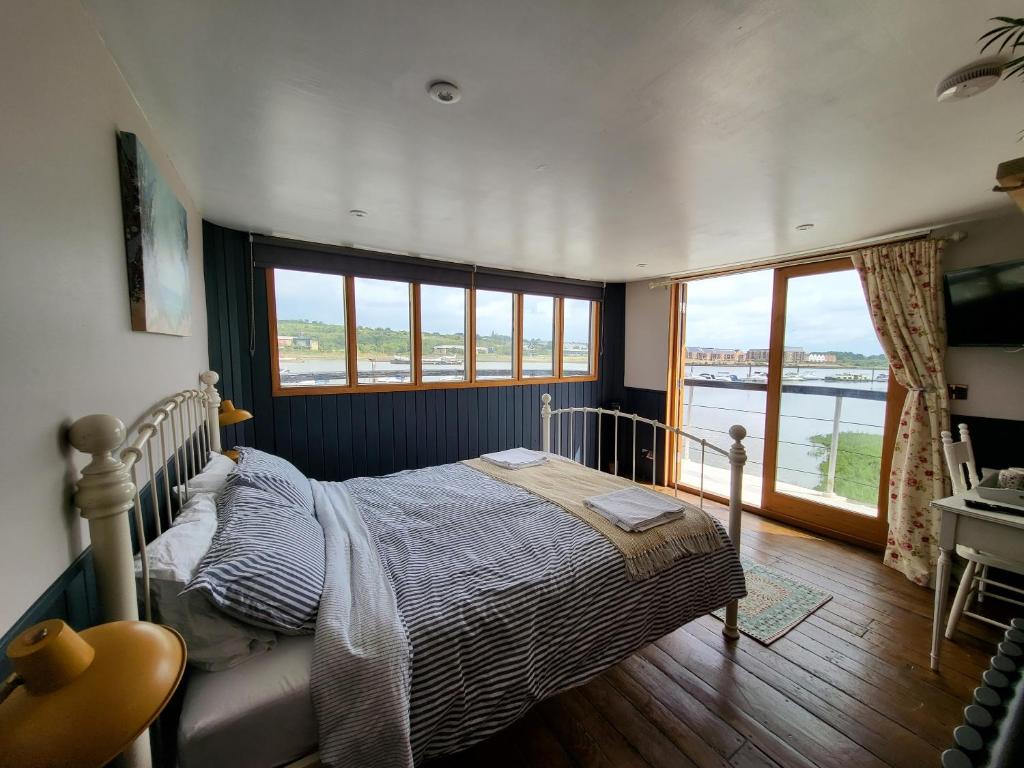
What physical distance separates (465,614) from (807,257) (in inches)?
147

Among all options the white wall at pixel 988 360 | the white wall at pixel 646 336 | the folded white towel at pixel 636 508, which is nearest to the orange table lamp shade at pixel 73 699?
the folded white towel at pixel 636 508

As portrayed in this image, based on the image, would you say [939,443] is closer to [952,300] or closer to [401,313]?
[952,300]

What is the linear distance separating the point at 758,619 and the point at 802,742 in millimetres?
771

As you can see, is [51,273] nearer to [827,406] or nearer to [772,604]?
[772,604]

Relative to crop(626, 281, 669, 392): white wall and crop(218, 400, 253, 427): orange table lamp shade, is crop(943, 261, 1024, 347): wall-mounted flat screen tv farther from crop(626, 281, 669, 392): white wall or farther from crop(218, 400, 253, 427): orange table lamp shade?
crop(218, 400, 253, 427): orange table lamp shade

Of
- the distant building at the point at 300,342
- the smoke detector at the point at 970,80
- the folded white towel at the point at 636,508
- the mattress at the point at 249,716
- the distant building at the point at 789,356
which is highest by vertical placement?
the smoke detector at the point at 970,80

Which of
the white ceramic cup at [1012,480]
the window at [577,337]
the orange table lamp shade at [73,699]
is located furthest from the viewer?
the window at [577,337]

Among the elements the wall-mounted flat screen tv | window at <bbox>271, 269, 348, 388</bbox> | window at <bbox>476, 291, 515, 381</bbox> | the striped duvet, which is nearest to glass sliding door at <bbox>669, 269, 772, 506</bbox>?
the wall-mounted flat screen tv

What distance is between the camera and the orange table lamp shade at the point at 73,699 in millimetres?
427

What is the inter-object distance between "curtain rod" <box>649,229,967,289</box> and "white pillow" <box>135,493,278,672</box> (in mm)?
4136

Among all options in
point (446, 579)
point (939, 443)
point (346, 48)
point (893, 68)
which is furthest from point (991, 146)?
point (446, 579)

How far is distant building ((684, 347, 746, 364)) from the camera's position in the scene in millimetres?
3967

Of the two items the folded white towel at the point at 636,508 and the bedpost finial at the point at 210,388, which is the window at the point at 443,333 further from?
the folded white towel at the point at 636,508

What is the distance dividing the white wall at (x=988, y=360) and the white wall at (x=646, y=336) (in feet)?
7.19
